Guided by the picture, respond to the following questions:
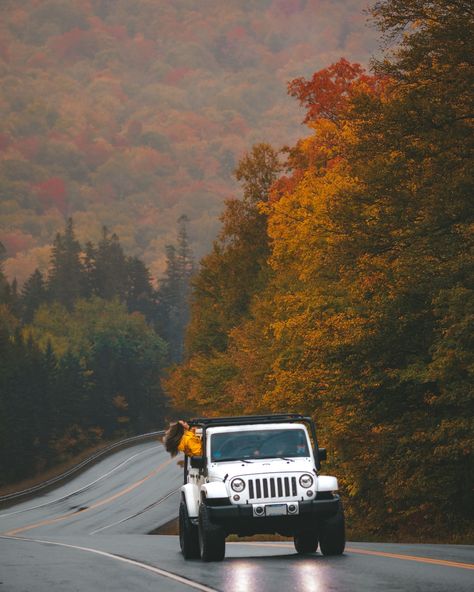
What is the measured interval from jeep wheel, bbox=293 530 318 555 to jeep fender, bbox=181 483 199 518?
64.8 inches

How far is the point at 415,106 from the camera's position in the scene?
2545 centimetres

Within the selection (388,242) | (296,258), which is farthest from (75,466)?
(388,242)

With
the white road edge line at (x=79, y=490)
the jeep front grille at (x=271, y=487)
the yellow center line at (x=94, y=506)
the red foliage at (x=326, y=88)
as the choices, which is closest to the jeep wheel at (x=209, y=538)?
the jeep front grille at (x=271, y=487)

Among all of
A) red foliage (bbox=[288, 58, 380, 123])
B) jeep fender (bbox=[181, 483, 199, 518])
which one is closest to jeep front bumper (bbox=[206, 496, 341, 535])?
jeep fender (bbox=[181, 483, 199, 518])

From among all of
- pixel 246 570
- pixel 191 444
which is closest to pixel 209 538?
pixel 246 570

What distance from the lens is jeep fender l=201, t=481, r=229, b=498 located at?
16.8 m

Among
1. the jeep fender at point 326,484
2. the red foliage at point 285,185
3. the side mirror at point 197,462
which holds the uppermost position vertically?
the red foliage at point 285,185

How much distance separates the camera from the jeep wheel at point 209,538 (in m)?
16.7

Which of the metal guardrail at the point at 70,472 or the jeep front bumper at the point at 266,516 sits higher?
the jeep front bumper at the point at 266,516

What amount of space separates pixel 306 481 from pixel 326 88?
108 ft

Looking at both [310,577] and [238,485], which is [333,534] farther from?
[310,577]

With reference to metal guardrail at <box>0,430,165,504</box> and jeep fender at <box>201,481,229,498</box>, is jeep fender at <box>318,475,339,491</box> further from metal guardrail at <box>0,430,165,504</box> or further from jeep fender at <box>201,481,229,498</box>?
metal guardrail at <box>0,430,165,504</box>

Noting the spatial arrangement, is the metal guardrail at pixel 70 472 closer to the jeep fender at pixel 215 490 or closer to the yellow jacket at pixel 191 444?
the yellow jacket at pixel 191 444

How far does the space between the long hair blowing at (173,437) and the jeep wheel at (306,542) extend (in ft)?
7.88
